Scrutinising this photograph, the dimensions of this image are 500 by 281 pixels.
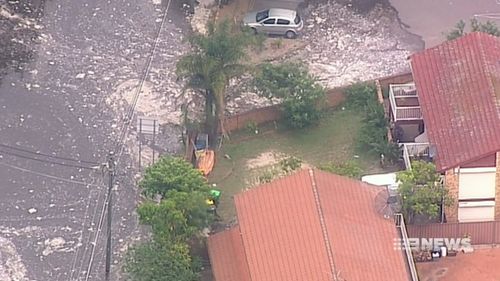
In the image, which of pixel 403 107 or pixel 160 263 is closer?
pixel 160 263

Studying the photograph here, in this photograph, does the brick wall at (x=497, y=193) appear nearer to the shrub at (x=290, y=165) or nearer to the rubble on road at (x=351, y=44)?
the shrub at (x=290, y=165)

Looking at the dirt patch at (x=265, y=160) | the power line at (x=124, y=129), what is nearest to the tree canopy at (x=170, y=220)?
the power line at (x=124, y=129)

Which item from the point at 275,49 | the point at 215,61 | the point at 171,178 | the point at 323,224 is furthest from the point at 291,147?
the point at 323,224

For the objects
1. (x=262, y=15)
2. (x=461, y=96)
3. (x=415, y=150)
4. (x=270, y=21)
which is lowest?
(x=415, y=150)

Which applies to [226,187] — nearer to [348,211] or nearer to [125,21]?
[348,211]

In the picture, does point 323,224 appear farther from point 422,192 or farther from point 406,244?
point 422,192

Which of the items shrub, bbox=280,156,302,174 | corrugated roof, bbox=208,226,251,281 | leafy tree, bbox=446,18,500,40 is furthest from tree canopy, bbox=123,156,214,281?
leafy tree, bbox=446,18,500,40
